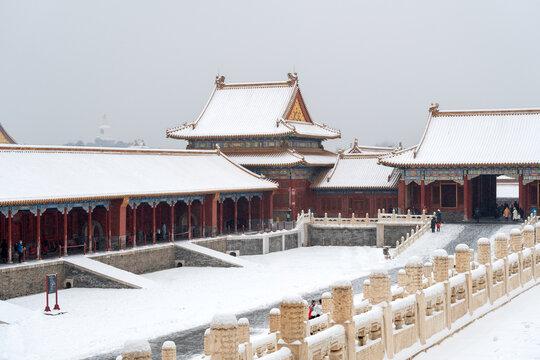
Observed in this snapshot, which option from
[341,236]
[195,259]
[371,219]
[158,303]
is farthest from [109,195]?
[371,219]

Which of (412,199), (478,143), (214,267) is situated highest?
(478,143)

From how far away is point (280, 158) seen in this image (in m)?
57.2

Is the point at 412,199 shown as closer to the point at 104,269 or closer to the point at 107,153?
the point at 107,153

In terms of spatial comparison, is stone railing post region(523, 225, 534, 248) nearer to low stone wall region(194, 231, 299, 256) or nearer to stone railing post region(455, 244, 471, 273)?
stone railing post region(455, 244, 471, 273)

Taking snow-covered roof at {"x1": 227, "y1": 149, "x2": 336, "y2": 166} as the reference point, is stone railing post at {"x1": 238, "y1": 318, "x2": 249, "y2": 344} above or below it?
below

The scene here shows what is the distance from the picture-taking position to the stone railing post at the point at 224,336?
11.0 meters

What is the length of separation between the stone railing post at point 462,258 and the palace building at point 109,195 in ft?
65.6

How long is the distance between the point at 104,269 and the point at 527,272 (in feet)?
63.0

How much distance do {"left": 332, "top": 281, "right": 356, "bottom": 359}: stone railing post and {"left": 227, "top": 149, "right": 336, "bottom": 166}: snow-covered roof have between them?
42.3 metres

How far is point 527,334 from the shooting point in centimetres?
1730

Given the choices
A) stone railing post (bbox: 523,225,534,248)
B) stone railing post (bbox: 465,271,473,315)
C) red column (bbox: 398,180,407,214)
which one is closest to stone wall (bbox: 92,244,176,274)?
red column (bbox: 398,180,407,214)

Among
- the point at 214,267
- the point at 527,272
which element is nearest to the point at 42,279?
the point at 214,267

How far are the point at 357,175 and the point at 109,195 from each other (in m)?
25.2

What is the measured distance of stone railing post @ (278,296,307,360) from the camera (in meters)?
12.1
